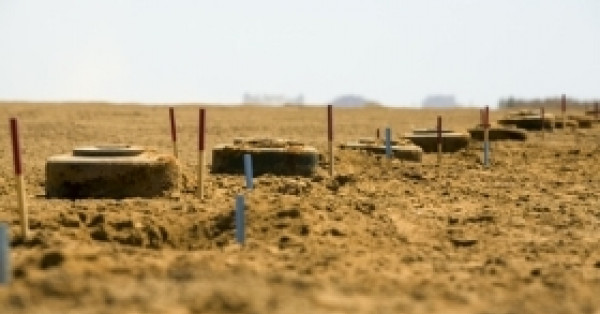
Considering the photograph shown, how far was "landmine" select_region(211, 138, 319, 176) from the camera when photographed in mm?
11531

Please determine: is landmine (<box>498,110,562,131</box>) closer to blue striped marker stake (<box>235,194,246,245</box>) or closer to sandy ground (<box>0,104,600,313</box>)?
sandy ground (<box>0,104,600,313</box>)

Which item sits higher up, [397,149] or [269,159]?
[269,159]

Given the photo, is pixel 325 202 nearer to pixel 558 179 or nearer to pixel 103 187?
pixel 103 187

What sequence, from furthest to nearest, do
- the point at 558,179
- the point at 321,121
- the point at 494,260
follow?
the point at 321,121 → the point at 558,179 → the point at 494,260

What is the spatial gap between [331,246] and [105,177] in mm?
3064

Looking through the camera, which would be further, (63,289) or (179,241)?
(179,241)

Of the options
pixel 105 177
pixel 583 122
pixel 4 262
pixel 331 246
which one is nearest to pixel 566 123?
pixel 583 122

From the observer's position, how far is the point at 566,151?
1845 centimetres

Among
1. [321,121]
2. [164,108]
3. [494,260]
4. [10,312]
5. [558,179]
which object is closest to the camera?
[10,312]

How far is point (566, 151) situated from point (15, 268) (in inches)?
589

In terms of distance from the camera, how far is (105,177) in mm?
8883

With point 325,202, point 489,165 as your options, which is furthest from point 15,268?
point 489,165

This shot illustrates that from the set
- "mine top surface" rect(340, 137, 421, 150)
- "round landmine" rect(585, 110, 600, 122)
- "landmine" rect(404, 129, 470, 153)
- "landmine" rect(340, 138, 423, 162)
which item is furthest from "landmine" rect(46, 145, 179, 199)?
"round landmine" rect(585, 110, 600, 122)

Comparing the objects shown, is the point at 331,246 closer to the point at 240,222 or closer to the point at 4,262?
the point at 240,222
